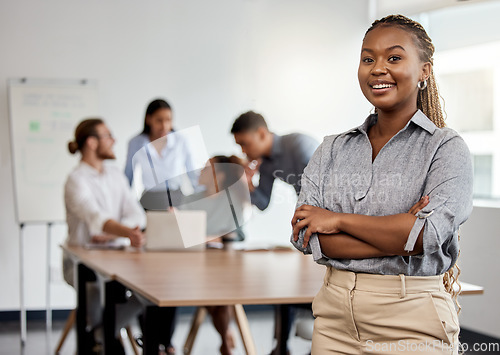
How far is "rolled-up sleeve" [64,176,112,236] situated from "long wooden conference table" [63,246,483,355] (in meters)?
0.20

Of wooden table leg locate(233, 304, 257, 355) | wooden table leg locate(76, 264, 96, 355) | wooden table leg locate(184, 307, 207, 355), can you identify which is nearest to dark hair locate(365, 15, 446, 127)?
wooden table leg locate(233, 304, 257, 355)

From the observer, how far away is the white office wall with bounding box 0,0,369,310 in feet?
17.7

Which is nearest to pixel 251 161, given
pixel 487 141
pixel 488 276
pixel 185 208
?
pixel 185 208

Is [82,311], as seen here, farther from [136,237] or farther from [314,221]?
[314,221]

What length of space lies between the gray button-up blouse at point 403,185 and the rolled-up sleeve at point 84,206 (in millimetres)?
2490

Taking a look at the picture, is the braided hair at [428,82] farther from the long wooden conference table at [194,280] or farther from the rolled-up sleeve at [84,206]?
the rolled-up sleeve at [84,206]

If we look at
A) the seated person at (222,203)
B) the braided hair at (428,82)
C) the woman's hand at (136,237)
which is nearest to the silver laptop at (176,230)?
the woman's hand at (136,237)

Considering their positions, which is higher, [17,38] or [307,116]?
[17,38]

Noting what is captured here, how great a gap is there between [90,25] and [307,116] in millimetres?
1941

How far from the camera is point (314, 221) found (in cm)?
148

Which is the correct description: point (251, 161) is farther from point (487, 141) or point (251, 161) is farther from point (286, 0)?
point (286, 0)

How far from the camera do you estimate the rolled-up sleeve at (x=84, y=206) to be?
3852 millimetres

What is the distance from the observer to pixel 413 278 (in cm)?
133

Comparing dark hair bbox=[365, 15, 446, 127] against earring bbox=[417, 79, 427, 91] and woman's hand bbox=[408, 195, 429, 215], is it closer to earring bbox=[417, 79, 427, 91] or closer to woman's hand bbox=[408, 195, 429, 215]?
earring bbox=[417, 79, 427, 91]
